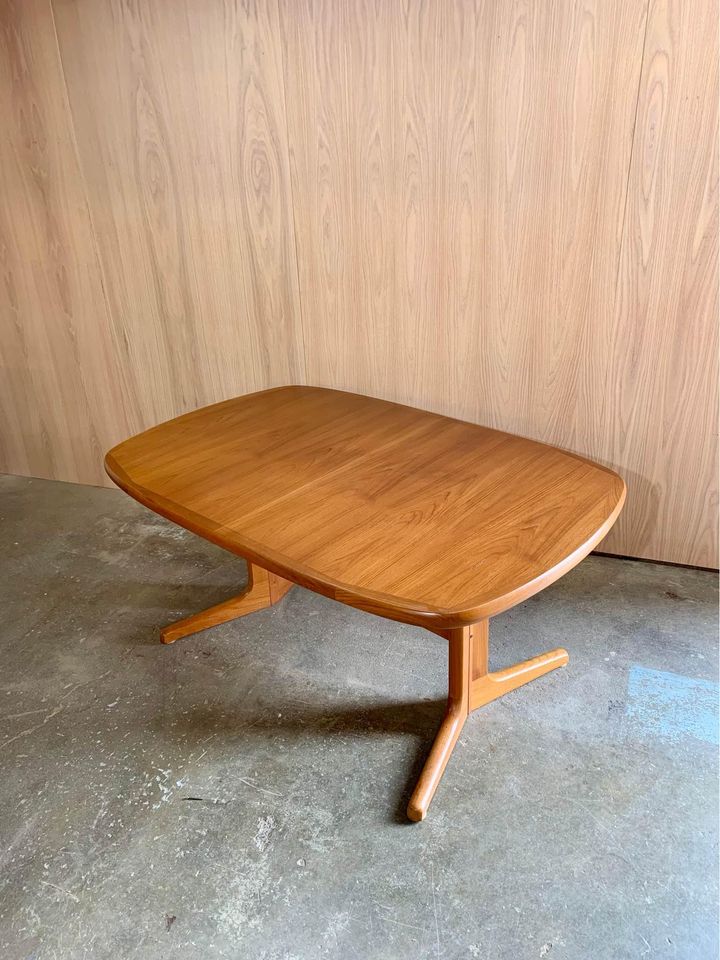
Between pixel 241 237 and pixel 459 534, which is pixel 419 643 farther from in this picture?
pixel 241 237

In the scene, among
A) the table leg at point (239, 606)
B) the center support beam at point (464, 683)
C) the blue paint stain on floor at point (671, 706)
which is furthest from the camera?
the table leg at point (239, 606)

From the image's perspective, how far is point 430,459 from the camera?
1631mm

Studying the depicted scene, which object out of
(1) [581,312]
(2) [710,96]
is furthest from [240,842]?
(2) [710,96]

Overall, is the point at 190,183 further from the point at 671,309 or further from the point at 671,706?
the point at 671,706

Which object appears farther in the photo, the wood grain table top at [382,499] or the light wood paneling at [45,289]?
the light wood paneling at [45,289]

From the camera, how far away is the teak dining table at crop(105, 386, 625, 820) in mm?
1213

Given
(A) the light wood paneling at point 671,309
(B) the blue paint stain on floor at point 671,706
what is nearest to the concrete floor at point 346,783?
(B) the blue paint stain on floor at point 671,706

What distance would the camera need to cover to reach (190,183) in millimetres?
2162

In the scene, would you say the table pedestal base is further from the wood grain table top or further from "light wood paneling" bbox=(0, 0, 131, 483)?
"light wood paneling" bbox=(0, 0, 131, 483)

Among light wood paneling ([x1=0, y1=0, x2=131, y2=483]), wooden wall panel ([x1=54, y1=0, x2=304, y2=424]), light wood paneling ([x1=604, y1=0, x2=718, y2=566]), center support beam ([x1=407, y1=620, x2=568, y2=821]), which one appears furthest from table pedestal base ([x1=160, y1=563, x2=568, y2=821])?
light wood paneling ([x1=0, y1=0, x2=131, y2=483])

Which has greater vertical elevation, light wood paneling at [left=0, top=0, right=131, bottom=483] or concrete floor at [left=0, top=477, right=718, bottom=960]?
light wood paneling at [left=0, top=0, right=131, bottom=483]

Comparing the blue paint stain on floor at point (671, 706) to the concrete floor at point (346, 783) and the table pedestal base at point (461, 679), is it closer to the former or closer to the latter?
the concrete floor at point (346, 783)

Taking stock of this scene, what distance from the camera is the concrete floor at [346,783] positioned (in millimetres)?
1270

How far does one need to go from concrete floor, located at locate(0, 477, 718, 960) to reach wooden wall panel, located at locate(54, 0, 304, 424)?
814mm
